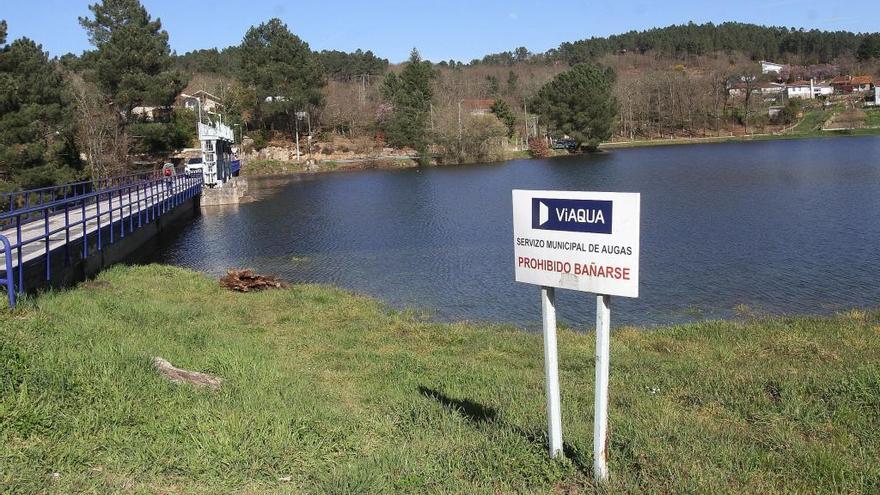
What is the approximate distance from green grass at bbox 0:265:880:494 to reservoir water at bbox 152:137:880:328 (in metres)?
5.44

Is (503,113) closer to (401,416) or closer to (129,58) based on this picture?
(129,58)

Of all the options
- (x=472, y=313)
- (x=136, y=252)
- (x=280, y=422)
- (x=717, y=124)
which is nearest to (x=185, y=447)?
(x=280, y=422)

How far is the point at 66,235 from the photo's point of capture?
1634 centimetres

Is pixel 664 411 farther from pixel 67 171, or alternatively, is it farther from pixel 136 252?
pixel 67 171

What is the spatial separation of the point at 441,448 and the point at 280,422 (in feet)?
4.82

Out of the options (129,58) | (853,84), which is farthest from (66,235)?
(853,84)

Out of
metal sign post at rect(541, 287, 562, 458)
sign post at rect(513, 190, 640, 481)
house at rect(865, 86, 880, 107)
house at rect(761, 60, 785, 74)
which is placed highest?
house at rect(761, 60, 785, 74)

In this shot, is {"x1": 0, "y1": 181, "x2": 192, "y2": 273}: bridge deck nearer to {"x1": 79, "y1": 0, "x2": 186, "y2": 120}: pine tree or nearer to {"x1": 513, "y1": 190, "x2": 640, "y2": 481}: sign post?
{"x1": 513, "y1": 190, "x2": 640, "y2": 481}: sign post

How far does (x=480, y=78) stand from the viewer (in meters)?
152

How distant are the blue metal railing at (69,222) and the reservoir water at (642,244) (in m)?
2.04

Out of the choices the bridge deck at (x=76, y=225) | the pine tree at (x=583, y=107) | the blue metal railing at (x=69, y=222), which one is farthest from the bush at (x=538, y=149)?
the bridge deck at (x=76, y=225)

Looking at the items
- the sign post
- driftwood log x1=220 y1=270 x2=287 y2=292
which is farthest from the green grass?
driftwood log x1=220 y1=270 x2=287 y2=292

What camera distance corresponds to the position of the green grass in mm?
5055

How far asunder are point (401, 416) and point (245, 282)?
38.4ft
